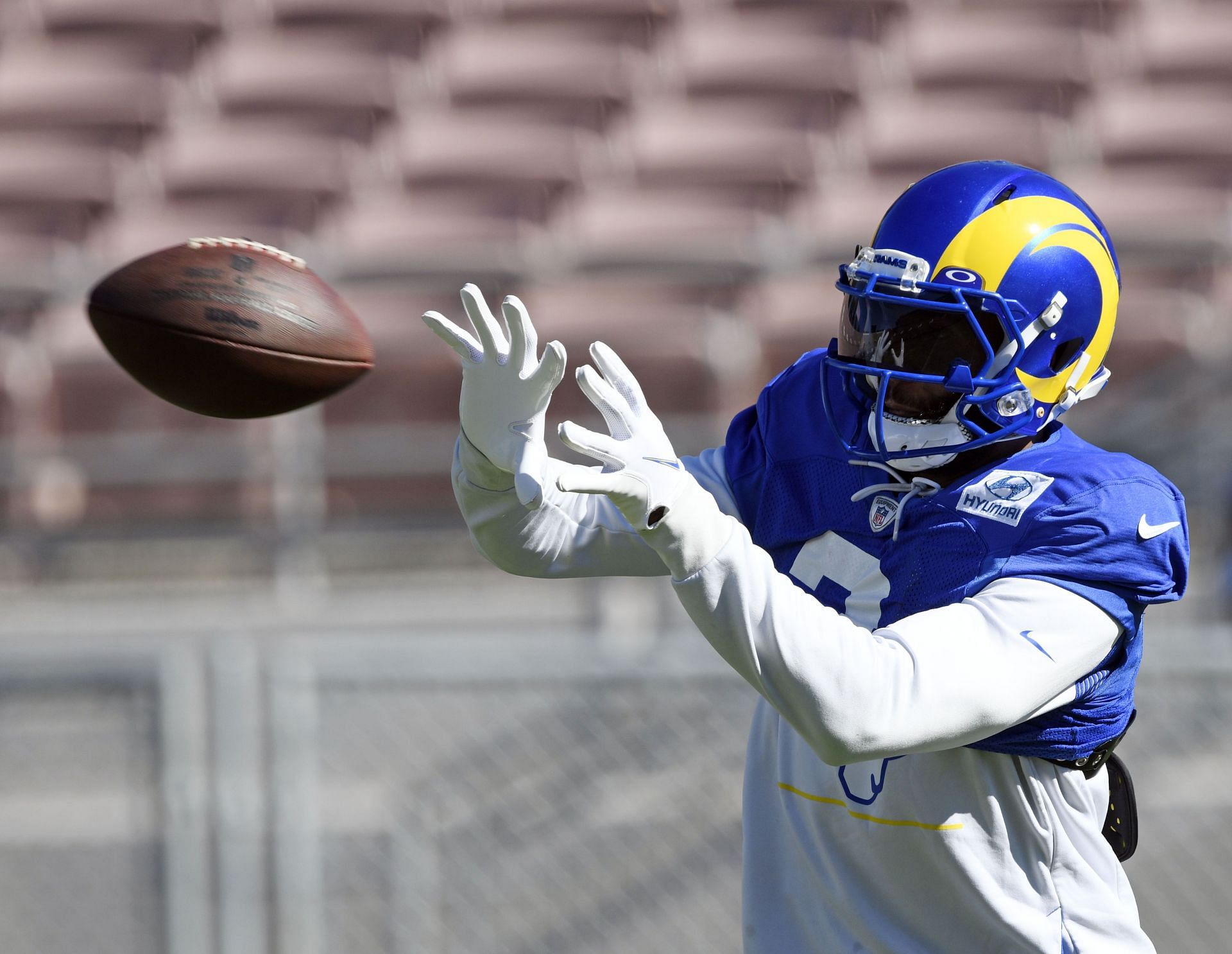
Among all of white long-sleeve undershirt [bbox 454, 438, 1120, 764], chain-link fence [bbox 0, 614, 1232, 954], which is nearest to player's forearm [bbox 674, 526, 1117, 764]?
white long-sleeve undershirt [bbox 454, 438, 1120, 764]

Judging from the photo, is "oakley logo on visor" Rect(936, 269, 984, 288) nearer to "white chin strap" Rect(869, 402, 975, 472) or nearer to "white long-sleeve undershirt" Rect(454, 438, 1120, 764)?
"white chin strap" Rect(869, 402, 975, 472)

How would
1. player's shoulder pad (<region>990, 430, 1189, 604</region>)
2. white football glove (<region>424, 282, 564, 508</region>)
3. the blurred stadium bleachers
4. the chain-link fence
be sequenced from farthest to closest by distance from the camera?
the blurred stadium bleachers → the chain-link fence → white football glove (<region>424, 282, 564, 508</region>) → player's shoulder pad (<region>990, 430, 1189, 604</region>)

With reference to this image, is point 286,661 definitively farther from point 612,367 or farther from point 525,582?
point 525,582

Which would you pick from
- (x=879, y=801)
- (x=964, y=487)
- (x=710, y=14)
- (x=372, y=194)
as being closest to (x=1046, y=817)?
(x=879, y=801)

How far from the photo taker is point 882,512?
161cm

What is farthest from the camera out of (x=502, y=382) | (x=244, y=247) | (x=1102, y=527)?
(x=244, y=247)

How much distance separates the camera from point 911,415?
5.23ft

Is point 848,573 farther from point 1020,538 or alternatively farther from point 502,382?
point 502,382

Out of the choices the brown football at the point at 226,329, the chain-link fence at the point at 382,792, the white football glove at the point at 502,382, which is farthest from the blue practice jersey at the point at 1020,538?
the chain-link fence at the point at 382,792

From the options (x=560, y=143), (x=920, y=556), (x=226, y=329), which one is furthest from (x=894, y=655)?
(x=560, y=143)

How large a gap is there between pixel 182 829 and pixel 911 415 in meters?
1.94

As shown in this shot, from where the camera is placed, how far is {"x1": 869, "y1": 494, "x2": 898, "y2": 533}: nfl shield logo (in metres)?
1.60

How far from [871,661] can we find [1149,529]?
38 centimetres

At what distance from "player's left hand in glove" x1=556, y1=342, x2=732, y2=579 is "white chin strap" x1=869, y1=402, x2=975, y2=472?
339mm
